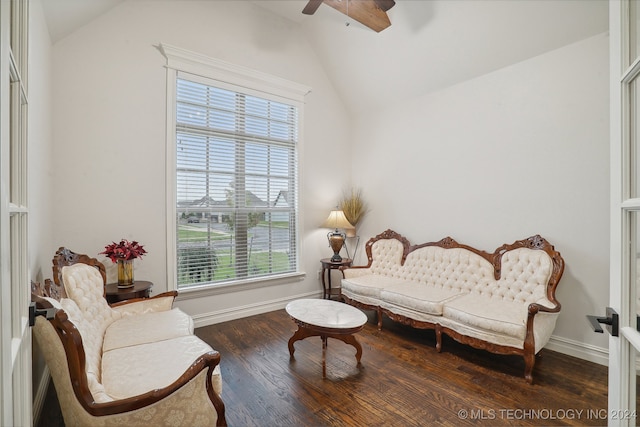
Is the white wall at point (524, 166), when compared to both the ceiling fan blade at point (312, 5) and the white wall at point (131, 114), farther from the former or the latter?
the white wall at point (131, 114)

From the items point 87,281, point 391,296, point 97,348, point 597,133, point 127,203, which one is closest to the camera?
point 97,348

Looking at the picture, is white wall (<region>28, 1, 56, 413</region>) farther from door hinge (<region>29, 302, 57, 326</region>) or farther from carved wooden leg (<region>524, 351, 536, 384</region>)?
carved wooden leg (<region>524, 351, 536, 384</region>)

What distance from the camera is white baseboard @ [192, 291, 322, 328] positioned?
361 centimetres

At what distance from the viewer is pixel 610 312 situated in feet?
3.27

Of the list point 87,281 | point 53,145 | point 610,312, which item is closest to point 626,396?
point 610,312

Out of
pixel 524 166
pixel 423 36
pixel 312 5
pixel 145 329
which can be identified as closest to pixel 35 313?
pixel 145 329

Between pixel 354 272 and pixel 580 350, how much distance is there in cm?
241

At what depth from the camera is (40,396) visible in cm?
201

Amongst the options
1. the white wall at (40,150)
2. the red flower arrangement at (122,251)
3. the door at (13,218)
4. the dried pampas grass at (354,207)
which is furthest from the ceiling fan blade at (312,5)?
the red flower arrangement at (122,251)

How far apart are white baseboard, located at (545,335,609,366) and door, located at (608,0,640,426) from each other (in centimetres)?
234

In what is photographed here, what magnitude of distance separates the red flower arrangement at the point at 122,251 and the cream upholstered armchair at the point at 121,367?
1.53ft

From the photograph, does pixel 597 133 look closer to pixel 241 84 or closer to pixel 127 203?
pixel 241 84

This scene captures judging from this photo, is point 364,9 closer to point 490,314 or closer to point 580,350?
point 490,314

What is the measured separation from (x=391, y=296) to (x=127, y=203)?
3.03 m
